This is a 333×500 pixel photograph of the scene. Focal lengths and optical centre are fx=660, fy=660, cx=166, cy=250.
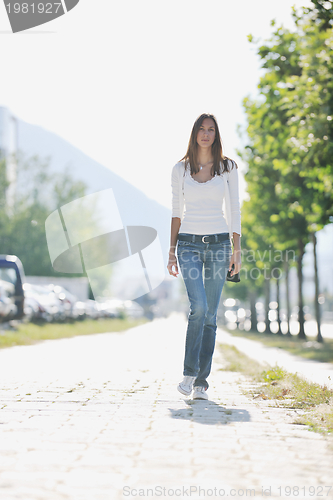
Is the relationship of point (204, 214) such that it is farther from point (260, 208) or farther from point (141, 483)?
point (260, 208)

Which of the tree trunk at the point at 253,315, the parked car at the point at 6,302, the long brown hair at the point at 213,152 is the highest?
the long brown hair at the point at 213,152

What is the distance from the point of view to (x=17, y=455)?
3656mm

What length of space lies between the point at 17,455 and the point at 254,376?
5271mm

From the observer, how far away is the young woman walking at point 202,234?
A: 599cm

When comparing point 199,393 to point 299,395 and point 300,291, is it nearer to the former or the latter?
point 299,395

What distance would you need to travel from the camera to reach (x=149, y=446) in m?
3.89

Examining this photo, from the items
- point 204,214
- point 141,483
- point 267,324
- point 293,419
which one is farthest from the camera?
point 267,324

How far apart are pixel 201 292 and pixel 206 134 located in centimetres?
146

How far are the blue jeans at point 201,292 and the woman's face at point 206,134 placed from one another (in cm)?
92

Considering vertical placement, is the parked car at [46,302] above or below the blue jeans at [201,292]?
below

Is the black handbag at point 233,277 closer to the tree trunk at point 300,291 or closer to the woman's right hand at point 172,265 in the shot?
the woman's right hand at point 172,265

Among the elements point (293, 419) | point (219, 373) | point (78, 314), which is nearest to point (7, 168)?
point (78, 314)

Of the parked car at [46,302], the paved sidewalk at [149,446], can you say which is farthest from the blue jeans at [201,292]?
the parked car at [46,302]

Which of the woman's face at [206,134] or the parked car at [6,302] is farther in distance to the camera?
the parked car at [6,302]
